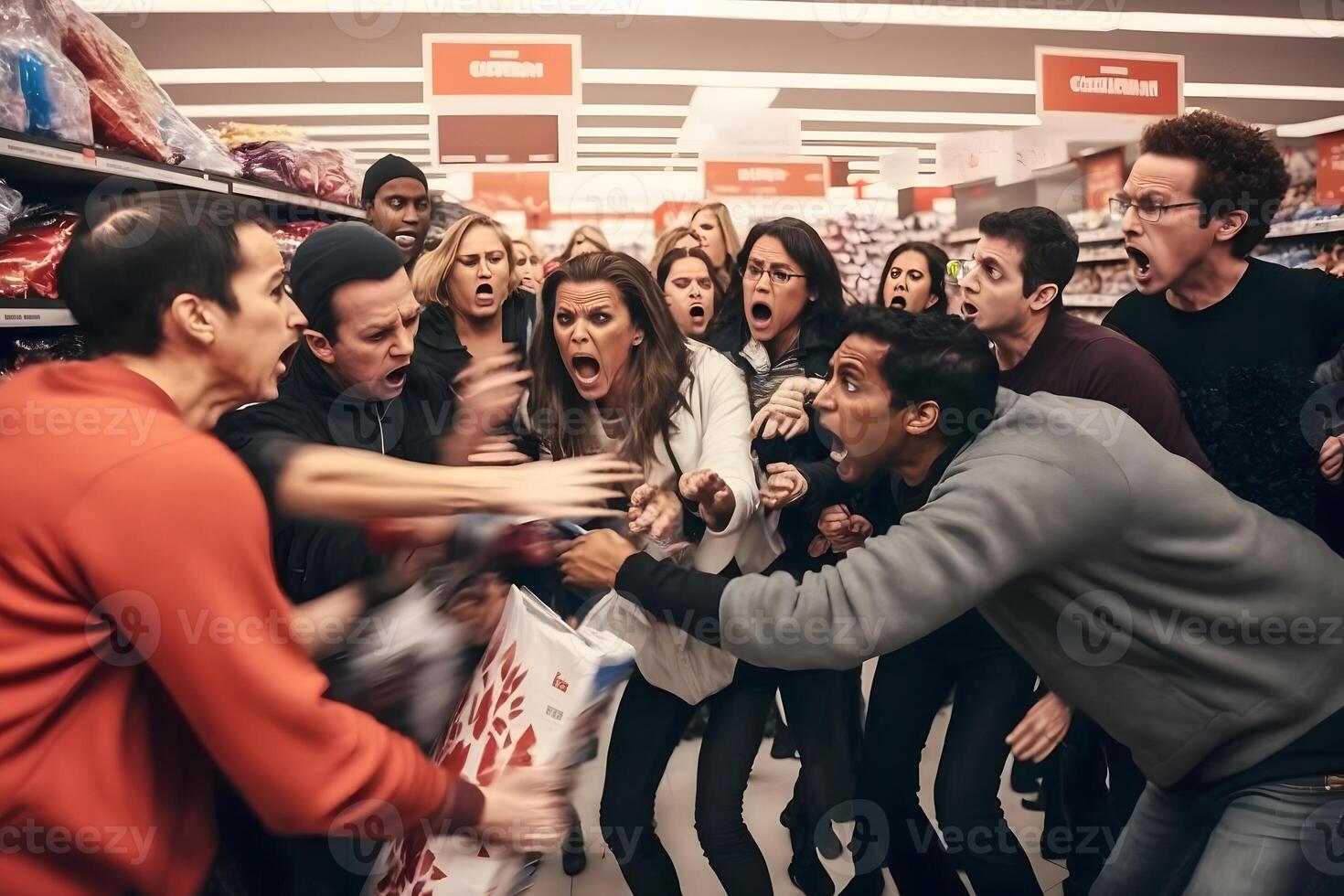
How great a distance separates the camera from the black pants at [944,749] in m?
1.92

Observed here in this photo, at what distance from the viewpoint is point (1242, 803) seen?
150 centimetres

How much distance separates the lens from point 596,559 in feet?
5.58

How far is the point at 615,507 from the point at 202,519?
4.01 ft

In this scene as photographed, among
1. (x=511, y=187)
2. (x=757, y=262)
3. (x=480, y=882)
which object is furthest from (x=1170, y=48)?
(x=480, y=882)

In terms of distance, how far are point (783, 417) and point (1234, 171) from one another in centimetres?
126

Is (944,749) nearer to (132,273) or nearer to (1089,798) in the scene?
(1089,798)

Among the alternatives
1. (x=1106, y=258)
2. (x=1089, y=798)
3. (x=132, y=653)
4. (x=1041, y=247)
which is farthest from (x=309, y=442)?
(x=1106, y=258)

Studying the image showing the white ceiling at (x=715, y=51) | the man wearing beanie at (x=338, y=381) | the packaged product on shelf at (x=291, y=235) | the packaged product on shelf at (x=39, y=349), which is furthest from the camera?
the white ceiling at (x=715, y=51)

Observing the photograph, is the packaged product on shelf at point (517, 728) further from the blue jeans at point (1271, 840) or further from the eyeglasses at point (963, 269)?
the eyeglasses at point (963, 269)

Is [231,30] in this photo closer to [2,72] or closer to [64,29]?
[64,29]

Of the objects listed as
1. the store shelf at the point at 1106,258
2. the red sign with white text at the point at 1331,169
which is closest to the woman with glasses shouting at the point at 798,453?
the red sign with white text at the point at 1331,169

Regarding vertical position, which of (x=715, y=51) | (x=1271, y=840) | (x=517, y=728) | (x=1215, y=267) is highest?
(x=715, y=51)

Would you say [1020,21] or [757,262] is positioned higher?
[1020,21]

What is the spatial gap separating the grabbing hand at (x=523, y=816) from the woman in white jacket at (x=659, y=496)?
0.58 m
